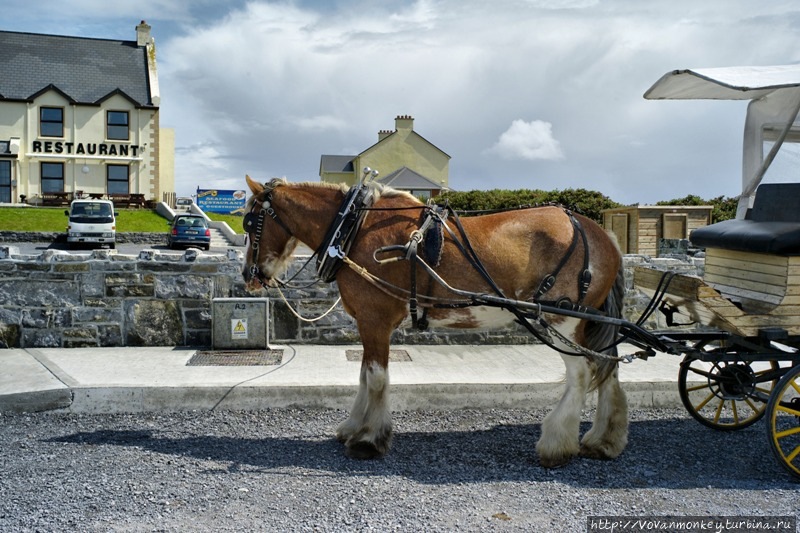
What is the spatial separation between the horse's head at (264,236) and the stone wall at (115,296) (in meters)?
2.84

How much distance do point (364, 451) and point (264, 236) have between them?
2.04 meters

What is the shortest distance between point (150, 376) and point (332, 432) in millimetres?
2273

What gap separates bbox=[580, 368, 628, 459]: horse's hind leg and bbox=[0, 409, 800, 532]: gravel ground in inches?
4.3

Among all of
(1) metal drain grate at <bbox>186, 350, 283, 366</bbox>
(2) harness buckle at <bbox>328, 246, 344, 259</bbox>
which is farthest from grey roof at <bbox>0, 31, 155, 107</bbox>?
(2) harness buckle at <bbox>328, 246, 344, 259</bbox>

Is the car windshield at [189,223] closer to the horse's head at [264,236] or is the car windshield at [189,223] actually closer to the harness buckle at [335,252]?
the horse's head at [264,236]

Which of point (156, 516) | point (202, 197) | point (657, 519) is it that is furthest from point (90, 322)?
point (202, 197)

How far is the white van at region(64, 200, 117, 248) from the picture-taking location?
29.0 m

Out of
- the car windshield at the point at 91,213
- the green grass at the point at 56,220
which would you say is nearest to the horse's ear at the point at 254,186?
the car windshield at the point at 91,213

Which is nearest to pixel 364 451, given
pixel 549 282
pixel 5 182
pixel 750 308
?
pixel 549 282

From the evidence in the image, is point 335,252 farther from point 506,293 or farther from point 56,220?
point 56,220

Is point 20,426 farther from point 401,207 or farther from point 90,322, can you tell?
point 401,207

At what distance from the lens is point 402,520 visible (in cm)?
433

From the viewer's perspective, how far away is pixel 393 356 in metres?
8.34

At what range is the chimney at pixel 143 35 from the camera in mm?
49328
